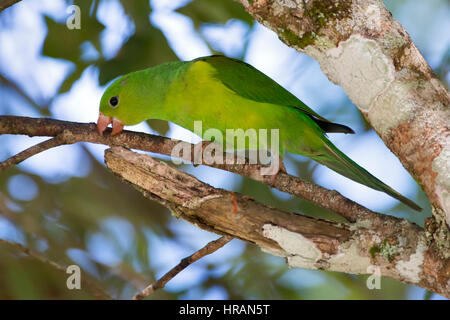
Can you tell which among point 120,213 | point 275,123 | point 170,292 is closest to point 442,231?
point 275,123

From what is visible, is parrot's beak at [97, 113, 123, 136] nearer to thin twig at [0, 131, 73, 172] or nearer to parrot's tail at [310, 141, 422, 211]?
thin twig at [0, 131, 73, 172]

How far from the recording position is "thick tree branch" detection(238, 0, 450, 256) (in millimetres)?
2383

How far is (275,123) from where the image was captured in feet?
12.7

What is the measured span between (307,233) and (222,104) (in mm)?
1523

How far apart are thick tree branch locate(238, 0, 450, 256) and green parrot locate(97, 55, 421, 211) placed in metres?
1.22

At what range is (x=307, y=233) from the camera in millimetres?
2568

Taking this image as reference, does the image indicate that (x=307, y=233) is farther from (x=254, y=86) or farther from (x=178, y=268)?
(x=254, y=86)

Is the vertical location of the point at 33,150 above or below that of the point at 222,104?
below

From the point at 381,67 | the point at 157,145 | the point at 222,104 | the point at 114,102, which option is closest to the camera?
the point at 381,67

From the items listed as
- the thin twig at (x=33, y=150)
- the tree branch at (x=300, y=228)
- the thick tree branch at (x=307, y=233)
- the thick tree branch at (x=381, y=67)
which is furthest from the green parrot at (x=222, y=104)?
the thick tree branch at (x=381, y=67)

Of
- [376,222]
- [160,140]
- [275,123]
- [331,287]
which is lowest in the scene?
[376,222]

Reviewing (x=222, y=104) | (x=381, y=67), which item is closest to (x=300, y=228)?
(x=381, y=67)
